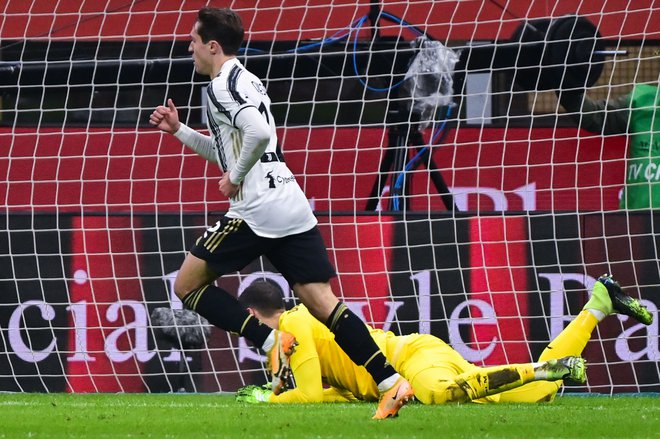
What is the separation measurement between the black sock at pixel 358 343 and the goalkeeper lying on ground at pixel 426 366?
0.79 metres

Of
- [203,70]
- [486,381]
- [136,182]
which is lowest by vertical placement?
[136,182]

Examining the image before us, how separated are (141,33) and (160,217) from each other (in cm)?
216

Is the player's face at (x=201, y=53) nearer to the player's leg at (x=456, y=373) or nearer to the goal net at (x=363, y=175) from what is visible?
the player's leg at (x=456, y=373)

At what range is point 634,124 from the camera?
351 inches

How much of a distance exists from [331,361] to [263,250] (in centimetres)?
108

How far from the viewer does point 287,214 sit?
6.08 m

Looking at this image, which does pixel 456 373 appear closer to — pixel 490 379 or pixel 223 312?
pixel 490 379

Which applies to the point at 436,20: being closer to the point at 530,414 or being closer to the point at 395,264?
the point at 395,264

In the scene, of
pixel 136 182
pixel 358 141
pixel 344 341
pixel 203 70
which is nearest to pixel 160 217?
pixel 136 182

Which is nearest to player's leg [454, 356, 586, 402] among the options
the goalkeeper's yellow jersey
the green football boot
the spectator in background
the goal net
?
the goalkeeper's yellow jersey

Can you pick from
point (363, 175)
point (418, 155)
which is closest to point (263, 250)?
point (418, 155)

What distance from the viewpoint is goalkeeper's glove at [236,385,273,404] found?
6930mm

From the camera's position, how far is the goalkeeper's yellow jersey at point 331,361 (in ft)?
22.4

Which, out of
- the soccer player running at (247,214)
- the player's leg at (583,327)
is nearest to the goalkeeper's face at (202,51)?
the soccer player running at (247,214)
